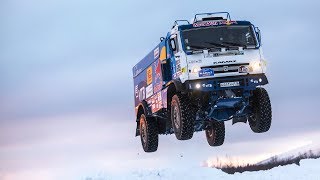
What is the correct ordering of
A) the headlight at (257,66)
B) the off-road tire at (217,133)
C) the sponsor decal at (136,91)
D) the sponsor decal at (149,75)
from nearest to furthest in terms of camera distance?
the headlight at (257,66), the sponsor decal at (149,75), the off-road tire at (217,133), the sponsor decal at (136,91)

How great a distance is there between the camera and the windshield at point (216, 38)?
19266mm

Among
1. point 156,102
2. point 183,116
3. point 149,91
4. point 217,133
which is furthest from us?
point 217,133

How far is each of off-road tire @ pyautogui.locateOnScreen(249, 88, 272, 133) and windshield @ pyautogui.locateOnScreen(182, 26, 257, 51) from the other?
1.83 m

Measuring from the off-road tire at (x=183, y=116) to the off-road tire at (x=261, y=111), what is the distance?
229cm

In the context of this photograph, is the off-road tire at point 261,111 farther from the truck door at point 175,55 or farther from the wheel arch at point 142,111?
the wheel arch at point 142,111

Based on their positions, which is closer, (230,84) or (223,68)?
(223,68)

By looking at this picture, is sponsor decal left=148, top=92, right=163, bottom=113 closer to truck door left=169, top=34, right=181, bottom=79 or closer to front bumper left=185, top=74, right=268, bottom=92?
truck door left=169, top=34, right=181, bottom=79

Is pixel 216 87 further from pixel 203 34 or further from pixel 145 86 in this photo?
pixel 145 86

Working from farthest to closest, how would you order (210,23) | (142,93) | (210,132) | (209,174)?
(209,174), (210,132), (142,93), (210,23)

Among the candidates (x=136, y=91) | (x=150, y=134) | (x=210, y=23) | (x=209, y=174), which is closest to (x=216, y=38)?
(x=210, y=23)

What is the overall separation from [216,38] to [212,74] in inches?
48.9

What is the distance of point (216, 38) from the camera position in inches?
764

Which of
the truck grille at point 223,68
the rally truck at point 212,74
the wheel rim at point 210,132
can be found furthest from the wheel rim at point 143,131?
the truck grille at point 223,68

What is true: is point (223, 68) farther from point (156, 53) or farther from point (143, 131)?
point (143, 131)
